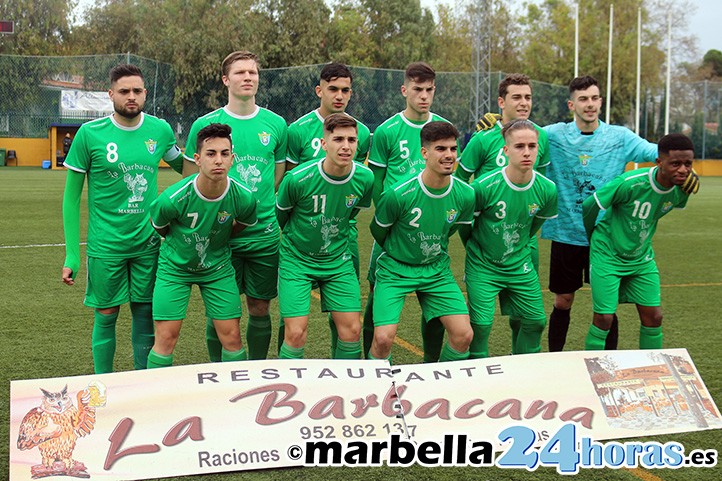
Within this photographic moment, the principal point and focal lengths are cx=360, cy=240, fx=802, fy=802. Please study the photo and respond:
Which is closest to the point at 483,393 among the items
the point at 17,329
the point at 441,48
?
the point at 17,329

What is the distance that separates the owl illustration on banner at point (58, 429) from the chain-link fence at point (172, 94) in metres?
21.3

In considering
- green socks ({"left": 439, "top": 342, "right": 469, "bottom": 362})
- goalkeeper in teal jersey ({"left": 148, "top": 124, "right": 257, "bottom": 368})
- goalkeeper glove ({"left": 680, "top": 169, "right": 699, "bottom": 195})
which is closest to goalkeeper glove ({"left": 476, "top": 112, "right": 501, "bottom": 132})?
goalkeeper glove ({"left": 680, "top": 169, "right": 699, "bottom": 195})

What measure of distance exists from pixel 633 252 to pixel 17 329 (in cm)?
446

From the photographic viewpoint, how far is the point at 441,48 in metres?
48.2

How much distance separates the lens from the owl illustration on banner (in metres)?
3.38

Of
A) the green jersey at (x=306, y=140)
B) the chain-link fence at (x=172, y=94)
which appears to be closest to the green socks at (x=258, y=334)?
the green jersey at (x=306, y=140)

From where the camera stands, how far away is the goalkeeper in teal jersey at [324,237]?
175 inches

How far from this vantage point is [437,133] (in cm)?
440

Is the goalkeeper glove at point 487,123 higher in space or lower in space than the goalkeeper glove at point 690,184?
higher

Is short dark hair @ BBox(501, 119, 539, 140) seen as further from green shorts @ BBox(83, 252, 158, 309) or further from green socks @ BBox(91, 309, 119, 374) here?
green socks @ BBox(91, 309, 119, 374)

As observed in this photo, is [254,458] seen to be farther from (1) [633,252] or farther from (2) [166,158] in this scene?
(1) [633,252]

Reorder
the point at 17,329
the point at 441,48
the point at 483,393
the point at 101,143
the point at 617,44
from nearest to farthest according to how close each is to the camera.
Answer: the point at 483,393 → the point at 101,143 → the point at 17,329 → the point at 617,44 → the point at 441,48

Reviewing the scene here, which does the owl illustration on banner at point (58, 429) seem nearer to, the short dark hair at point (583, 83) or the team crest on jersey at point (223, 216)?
the team crest on jersey at point (223, 216)

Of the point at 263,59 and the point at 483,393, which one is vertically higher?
the point at 263,59
